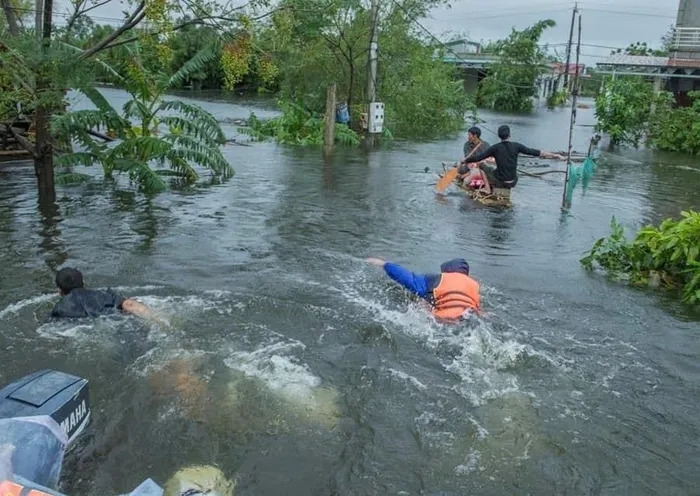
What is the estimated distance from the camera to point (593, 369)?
6.40 m

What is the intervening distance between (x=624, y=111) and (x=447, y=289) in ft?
77.4

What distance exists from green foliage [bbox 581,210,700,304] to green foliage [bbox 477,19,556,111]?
4826cm

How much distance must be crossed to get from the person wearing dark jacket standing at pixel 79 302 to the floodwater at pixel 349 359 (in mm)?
141

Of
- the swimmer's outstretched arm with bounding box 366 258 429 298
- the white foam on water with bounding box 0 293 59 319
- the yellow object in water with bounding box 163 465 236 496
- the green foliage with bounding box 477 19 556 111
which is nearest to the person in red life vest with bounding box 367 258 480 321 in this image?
the swimmer's outstretched arm with bounding box 366 258 429 298

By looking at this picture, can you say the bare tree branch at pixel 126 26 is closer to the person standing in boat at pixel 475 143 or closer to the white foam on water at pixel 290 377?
the white foam on water at pixel 290 377

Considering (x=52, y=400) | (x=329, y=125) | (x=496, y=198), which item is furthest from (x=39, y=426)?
(x=329, y=125)

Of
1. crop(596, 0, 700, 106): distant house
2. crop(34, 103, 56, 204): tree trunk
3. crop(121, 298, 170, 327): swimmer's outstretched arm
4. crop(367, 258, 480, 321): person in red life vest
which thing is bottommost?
crop(121, 298, 170, 327): swimmer's outstretched arm

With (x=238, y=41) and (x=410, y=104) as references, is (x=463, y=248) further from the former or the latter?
(x=410, y=104)

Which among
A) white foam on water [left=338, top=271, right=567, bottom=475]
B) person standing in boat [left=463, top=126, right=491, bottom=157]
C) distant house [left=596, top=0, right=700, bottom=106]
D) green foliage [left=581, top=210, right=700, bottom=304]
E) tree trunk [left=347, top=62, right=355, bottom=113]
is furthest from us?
distant house [left=596, top=0, right=700, bottom=106]

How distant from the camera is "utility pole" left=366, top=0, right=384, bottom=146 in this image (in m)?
22.5

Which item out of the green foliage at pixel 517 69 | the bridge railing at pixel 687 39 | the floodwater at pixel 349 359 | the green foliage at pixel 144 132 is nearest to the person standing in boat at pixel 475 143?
the floodwater at pixel 349 359

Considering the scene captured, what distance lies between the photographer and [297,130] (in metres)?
25.5

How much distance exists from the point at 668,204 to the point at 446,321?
10333 mm

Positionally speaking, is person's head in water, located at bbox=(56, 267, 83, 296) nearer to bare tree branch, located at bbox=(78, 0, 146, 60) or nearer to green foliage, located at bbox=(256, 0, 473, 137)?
bare tree branch, located at bbox=(78, 0, 146, 60)
